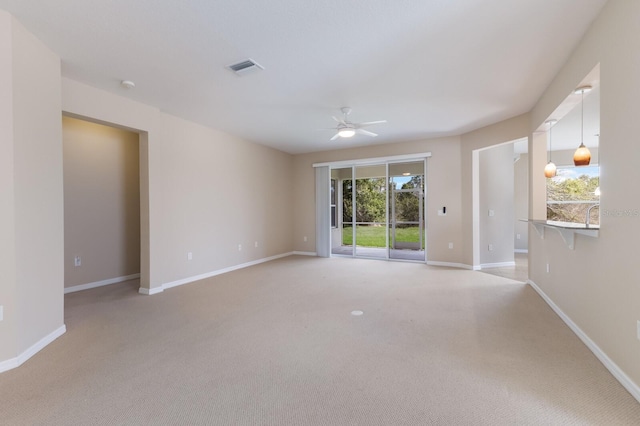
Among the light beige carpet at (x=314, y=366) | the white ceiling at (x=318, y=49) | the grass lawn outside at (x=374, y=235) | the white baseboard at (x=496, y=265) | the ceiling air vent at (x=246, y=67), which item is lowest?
the light beige carpet at (x=314, y=366)

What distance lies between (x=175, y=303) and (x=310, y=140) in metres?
4.06

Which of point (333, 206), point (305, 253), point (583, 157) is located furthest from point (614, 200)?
point (305, 253)

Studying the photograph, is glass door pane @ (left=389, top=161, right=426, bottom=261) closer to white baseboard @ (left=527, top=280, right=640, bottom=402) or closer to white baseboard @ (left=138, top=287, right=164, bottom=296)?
white baseboard @ (left=527, top=280, right=640, bottom=402)

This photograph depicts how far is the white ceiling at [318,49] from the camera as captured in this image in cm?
218

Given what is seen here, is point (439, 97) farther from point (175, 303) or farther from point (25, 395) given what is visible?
point (25, 395)

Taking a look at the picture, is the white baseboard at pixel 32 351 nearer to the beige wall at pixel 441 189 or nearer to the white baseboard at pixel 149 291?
the white baseboard at pixel 149 291

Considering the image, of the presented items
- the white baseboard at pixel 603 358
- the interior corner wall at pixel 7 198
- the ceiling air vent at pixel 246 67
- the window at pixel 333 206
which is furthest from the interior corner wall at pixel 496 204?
the interior corner wall at pixel 7 198

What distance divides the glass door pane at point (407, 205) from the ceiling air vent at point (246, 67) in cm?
467

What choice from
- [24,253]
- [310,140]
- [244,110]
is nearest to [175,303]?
[24,253]

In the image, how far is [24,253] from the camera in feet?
7.97

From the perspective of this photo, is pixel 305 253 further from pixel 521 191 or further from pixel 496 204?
pixel 521 191

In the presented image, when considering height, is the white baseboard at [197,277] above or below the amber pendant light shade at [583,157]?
below

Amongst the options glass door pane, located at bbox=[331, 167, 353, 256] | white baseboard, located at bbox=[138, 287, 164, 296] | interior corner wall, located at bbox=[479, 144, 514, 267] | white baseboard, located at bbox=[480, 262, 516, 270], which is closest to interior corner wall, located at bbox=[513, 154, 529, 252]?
interior corner wall, located at bbox=[479, 144, 514, 267]

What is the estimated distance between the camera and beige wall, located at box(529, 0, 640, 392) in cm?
193
